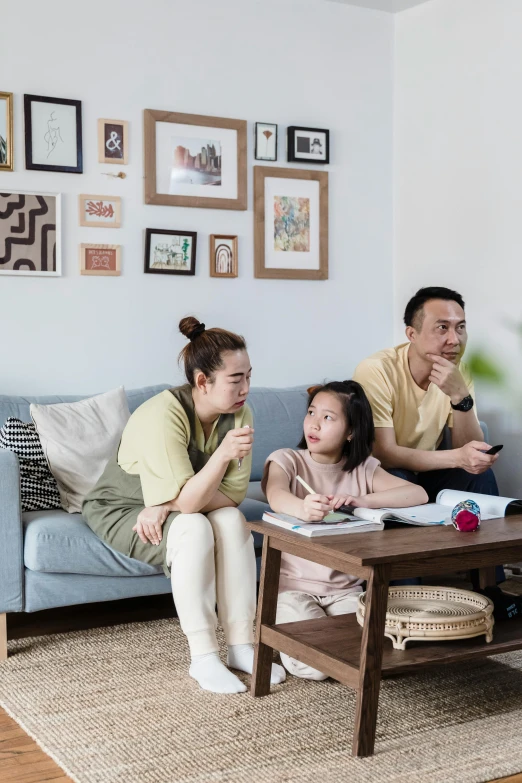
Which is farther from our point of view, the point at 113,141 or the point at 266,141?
the point at 266,141

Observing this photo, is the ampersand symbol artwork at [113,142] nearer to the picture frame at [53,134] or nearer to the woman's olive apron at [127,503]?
the picture frame at [53,134]

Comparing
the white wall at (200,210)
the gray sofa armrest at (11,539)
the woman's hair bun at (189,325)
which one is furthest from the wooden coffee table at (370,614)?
the white wall at (200,210)

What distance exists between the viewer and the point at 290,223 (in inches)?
166

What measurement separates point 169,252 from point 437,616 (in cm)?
226

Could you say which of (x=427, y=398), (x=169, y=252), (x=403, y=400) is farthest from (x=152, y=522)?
(x=169, y=252)

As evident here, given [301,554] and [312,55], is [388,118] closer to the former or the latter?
[312,55]

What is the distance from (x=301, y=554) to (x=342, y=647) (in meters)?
0.23

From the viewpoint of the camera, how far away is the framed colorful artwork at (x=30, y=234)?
3.59 metres

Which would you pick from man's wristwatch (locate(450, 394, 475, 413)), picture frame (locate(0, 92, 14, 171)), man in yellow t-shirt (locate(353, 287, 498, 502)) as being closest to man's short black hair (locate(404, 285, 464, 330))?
man in yellow t-shirt (locate(353, 287, 498, 502))

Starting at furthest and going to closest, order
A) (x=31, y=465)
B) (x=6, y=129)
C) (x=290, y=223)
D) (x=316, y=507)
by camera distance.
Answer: (x=290, y=223)
(x=6, y=129)
(x=31, y=465)
(x=316, y=507)

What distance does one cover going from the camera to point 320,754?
2.01 metres

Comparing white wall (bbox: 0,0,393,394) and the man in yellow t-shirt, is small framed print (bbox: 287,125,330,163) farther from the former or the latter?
the man in yellow t-shirt

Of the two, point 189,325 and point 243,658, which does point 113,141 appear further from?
point 243,658

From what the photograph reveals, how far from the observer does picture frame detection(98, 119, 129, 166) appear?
3773 mm
